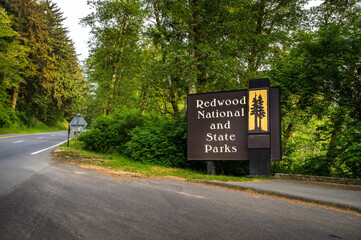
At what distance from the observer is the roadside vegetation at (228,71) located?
9758 mm

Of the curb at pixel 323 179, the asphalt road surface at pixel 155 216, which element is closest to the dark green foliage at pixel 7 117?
the asphalt road surface at pixel 155 216

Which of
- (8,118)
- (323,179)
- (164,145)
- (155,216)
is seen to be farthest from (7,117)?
(323,179)

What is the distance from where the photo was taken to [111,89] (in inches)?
874

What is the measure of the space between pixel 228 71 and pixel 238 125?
4.95 metres

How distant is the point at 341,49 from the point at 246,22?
7.72 meters

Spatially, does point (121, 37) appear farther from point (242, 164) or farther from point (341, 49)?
point (341, 49)

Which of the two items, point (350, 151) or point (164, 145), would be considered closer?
point (350, 151)

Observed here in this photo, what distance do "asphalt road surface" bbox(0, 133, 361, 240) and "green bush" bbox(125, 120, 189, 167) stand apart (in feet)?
19.6

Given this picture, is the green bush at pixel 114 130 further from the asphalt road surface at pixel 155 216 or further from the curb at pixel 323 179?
the asphalt road surface at pixel 155 216

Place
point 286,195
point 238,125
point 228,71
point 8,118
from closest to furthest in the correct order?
point 286,195, point 238,125, point 228,71, point 8,118

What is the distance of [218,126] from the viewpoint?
1040cm

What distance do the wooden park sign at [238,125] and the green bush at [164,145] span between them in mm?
1573

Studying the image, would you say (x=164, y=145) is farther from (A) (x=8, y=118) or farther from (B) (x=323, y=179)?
(A) (x=8, y=118)

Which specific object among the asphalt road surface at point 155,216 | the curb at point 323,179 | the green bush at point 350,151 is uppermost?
the green bush at point 350,151
